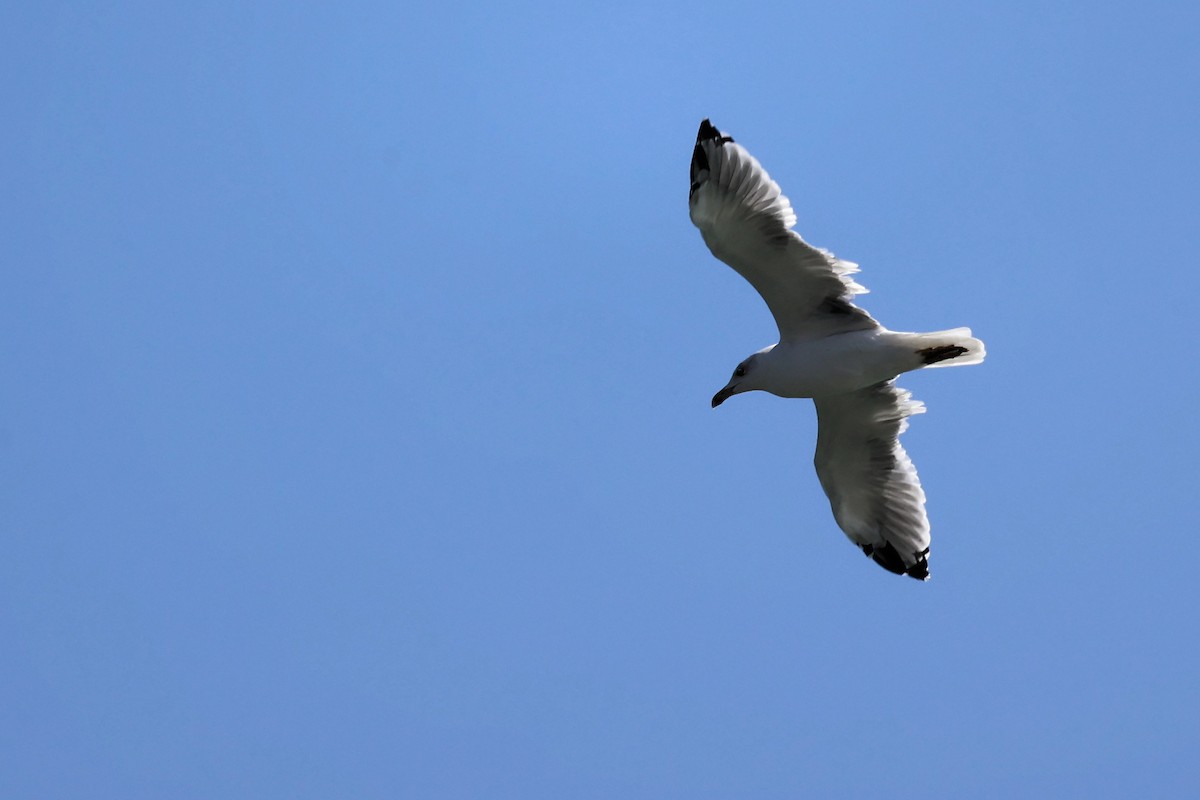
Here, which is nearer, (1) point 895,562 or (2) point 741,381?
(2) point 741,381

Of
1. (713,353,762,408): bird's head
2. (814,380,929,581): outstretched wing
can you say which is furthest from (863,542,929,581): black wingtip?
(713,353,762,408): bird's head

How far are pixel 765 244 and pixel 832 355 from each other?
1.14m

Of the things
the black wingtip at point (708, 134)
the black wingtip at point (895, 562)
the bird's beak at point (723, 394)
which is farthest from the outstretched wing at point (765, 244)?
the black wingtip at point (895, 562)

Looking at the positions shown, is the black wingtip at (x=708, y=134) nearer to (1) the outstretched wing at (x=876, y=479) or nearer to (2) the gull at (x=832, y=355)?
(2) the gull at (x=832, y=355)

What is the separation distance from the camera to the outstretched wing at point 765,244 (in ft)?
A: 35.5

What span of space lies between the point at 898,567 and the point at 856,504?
692mm

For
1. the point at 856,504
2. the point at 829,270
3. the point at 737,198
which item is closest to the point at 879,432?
the point at 856,504

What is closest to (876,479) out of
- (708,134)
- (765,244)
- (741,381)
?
(741,381)

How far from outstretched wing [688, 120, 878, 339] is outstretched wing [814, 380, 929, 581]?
113cm

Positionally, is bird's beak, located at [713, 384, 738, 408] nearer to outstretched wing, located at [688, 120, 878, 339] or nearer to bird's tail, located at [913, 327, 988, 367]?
outstretched wing, located at [688, 120, 878, 339]

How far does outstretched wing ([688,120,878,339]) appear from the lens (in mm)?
10820

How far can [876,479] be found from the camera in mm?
12836

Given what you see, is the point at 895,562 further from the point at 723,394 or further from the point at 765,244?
the point at 765,244

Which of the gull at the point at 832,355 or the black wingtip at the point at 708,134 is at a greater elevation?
the black wingtip at the point at 708,134
